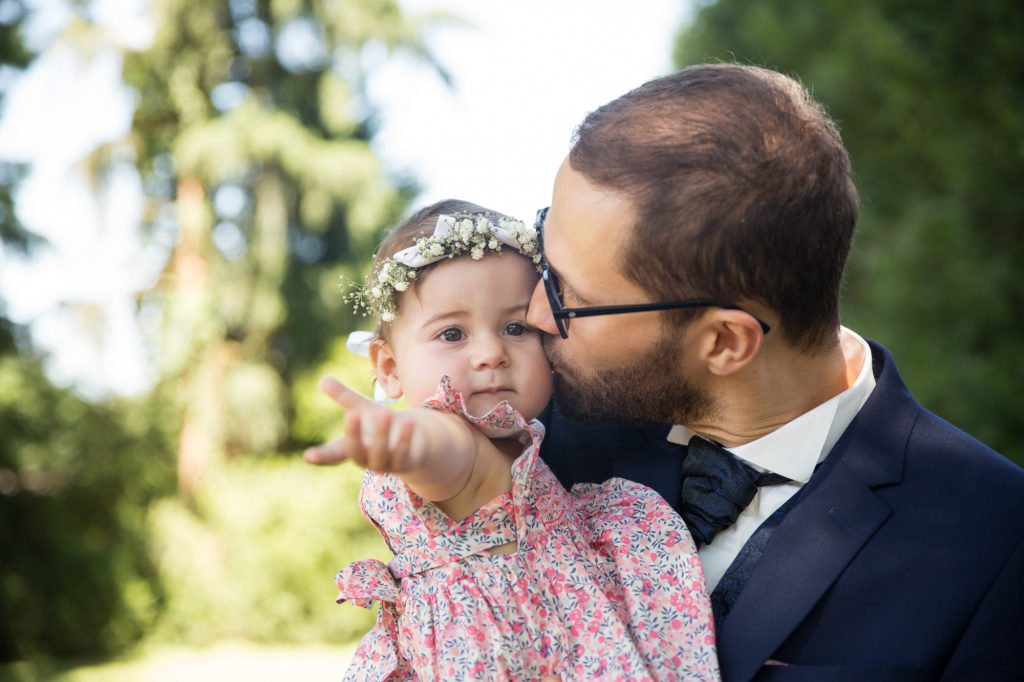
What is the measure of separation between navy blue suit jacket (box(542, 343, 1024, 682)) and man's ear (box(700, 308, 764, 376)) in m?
0.31

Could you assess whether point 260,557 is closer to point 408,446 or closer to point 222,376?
point 222,376

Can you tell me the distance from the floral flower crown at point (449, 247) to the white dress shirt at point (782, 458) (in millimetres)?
747

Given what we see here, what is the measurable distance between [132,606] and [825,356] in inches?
462

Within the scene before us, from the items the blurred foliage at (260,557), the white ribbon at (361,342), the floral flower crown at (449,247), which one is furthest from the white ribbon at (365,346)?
the blurred foliage at (260,557)

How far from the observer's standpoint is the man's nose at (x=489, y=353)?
247cm

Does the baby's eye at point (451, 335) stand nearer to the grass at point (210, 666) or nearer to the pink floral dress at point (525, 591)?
the pink floral dress at point (525, 591)

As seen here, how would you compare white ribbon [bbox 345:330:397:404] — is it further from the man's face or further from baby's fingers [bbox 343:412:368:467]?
baby's fingers [bbox 343:412:368:467]

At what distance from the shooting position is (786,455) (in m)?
2.48

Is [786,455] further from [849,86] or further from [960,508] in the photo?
[849,86]

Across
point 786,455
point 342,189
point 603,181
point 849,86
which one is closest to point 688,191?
point 603,181

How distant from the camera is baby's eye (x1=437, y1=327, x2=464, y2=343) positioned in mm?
2578

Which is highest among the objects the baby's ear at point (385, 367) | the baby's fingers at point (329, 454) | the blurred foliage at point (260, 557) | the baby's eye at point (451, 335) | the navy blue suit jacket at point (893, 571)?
the blurred foliage at point (260, 557)

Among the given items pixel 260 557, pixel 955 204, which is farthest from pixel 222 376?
pixel 955 204

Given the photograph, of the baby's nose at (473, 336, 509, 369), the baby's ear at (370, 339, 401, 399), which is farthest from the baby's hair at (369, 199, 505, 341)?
the baby's nose at (473, 336, 509, 369)
